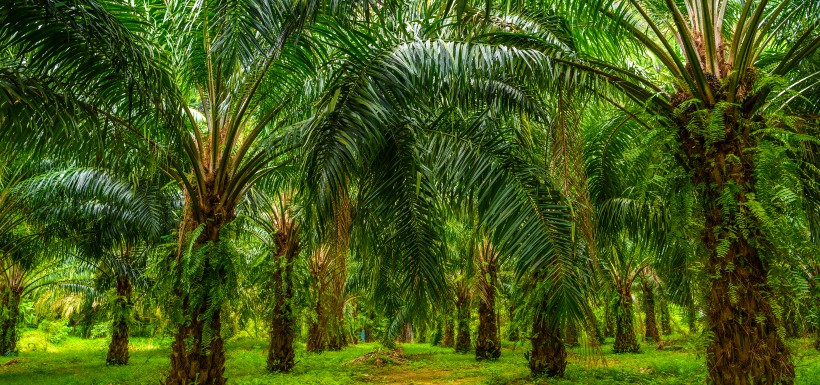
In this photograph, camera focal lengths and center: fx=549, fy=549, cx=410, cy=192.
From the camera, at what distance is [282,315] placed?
1124 cm

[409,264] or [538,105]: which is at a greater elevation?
[538,105]

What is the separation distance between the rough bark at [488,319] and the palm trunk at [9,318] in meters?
12.3

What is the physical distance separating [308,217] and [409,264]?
4.22 feet

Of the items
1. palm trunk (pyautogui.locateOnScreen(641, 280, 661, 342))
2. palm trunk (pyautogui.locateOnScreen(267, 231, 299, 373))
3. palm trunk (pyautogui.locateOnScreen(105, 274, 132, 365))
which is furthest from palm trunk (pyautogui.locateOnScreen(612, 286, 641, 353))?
palm trunk (pyautogui.locateOnScreen(105, 274, 132, 365))

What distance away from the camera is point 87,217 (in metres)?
10.2

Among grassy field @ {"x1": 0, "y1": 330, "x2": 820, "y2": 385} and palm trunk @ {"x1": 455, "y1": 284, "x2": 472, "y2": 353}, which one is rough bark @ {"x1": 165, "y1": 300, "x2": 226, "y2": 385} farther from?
palm trunk @ {"x1": 455, "y1": 284, "x2": 472, "y2": 353}

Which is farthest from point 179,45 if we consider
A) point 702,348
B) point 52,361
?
point 52,361

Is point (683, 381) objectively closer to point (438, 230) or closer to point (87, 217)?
point (438, 230)

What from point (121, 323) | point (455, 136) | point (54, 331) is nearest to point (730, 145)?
point (455, 136)

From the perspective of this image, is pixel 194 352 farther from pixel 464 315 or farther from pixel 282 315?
pixel 464 315

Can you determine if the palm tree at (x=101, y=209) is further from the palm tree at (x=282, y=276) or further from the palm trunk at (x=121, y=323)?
the palm tree at (x=282, y=276)

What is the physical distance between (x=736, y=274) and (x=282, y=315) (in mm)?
9089

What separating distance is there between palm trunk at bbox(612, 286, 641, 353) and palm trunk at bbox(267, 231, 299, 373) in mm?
8582

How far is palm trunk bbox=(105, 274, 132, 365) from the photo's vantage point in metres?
13.0
